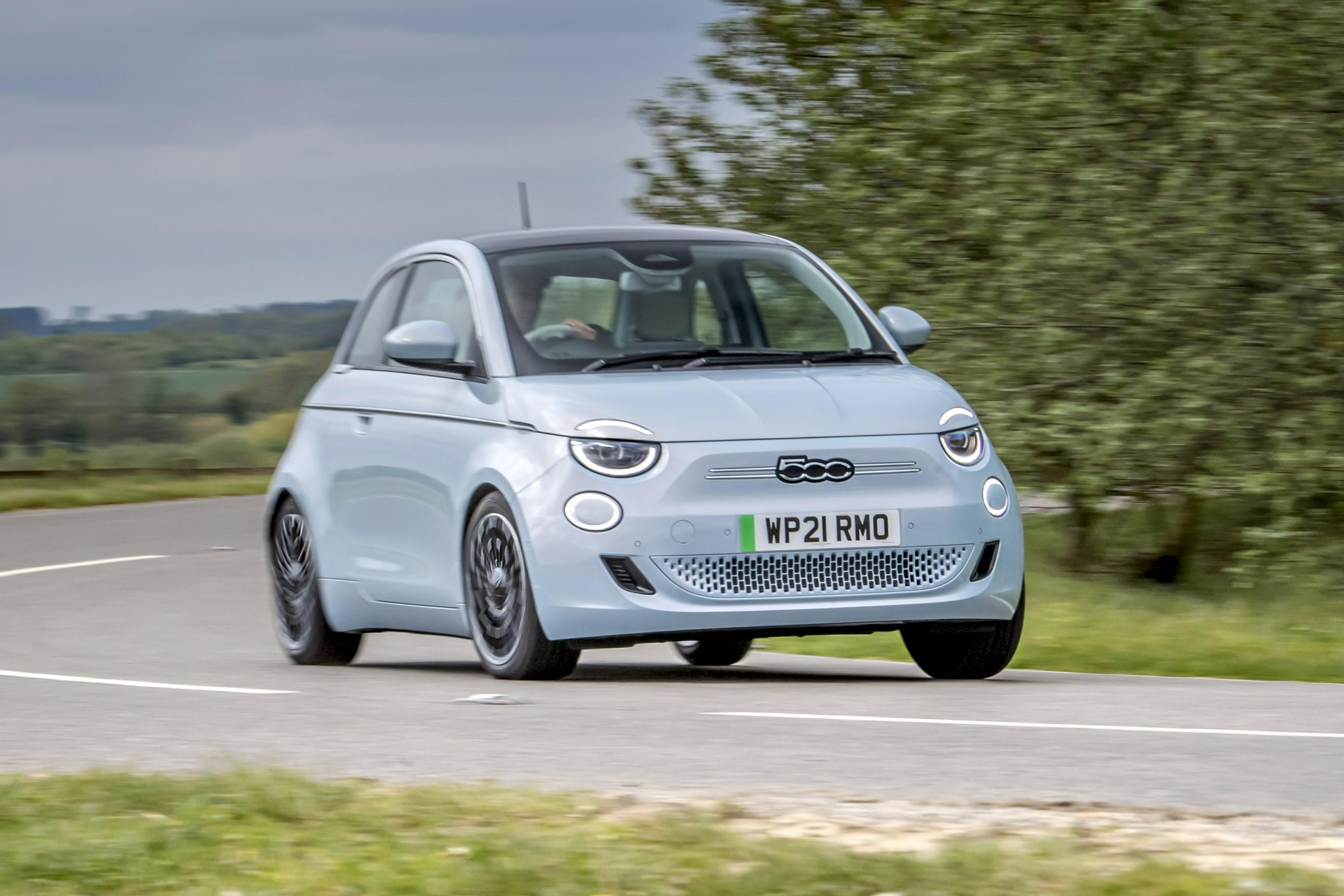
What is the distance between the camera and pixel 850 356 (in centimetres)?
921

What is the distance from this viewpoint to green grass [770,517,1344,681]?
33.6 feet

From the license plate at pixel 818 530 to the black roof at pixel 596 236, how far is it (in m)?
1.81

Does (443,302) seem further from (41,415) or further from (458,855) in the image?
(41,415)

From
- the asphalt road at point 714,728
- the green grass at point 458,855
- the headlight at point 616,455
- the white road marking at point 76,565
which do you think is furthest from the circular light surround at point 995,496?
the white road marking at point 76,565

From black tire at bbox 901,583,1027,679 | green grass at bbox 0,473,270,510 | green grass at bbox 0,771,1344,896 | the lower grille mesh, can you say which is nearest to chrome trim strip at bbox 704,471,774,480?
the lower grille mesh

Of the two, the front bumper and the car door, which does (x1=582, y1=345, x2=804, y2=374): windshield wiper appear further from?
the front bumper

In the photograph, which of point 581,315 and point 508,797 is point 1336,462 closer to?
point 581,315

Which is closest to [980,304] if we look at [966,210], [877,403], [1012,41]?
[966,210]

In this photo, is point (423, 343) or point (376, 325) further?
point (376, 325)

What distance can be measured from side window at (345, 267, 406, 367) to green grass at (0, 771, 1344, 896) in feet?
15.3

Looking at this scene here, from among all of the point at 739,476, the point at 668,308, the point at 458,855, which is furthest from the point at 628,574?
the point at 458,855

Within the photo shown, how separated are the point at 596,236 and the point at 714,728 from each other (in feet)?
10.1

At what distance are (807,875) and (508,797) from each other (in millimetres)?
1226

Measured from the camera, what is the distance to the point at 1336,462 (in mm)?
13477
